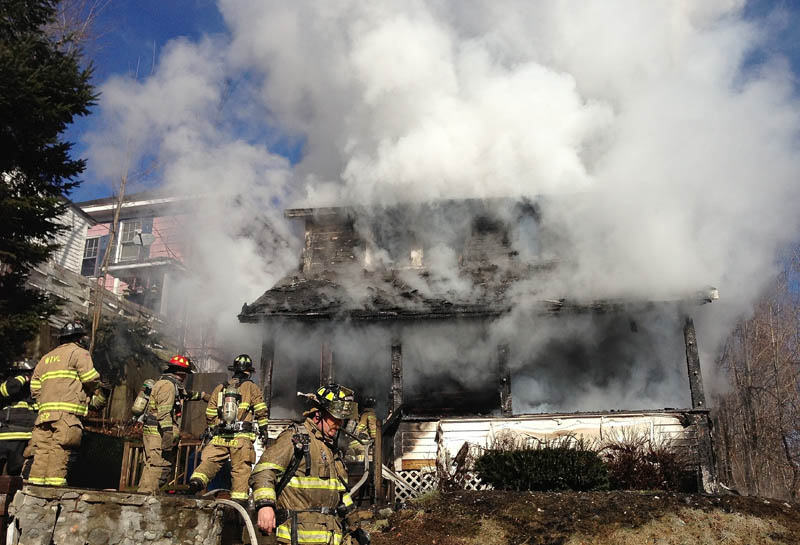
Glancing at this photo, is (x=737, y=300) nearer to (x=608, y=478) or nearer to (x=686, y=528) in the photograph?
(x=608, y=478)

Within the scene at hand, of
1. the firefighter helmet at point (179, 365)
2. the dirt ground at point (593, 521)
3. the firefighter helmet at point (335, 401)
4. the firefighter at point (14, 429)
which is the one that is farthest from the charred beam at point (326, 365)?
the firefighter helmet at point (335, 401)

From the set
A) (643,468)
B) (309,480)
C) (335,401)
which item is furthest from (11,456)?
(643,468)

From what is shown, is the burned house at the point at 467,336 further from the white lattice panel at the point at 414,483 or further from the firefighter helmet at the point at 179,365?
the firefighter helmet at the point at 179,365

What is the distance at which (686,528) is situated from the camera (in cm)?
719

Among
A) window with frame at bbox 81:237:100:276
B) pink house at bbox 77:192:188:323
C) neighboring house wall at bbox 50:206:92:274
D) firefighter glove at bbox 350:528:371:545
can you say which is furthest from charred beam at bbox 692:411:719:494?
window with frame at bbox 81:237:100:276

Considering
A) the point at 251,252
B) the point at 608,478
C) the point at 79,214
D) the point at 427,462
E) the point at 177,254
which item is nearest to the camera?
the point at 608,478

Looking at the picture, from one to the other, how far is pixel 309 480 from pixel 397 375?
857cm

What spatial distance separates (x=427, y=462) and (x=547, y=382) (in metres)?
4.11

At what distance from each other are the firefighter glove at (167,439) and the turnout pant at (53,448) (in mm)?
1420

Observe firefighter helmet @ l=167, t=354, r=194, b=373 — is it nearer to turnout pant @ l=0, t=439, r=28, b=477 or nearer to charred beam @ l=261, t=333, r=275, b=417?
turnout pant @ l=0, t=439, r=28, b=477

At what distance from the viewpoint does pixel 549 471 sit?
888 cm

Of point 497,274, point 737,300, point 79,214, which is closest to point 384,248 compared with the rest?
point 497,274

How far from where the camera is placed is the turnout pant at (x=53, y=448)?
606cm

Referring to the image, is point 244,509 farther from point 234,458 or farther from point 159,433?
point 159,433
